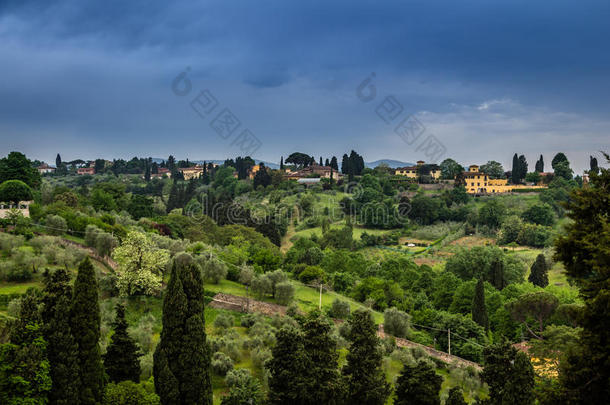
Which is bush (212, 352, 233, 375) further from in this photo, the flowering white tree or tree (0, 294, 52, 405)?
the flowering white tree

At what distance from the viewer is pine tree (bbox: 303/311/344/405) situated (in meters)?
17.2

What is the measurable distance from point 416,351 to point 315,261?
79.8ft

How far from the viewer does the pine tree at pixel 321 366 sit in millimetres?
Answer: 17219

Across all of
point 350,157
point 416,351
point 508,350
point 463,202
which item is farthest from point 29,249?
point 350,157

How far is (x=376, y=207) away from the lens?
77688mm

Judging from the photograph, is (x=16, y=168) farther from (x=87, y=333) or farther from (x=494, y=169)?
(x=494, y=169)

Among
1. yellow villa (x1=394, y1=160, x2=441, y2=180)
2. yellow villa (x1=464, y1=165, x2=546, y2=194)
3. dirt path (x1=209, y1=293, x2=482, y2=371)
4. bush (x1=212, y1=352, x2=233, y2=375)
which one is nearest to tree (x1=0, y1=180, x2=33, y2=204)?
dirt path (x1=209, y1=293, x2=482, y2=371)

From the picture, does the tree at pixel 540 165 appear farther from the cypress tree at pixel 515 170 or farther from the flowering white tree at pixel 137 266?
the flowering white tree at pixel 137 266

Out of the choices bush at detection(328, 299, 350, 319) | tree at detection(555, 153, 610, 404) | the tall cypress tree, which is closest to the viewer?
tree at detection(555, 153, 610, 404)

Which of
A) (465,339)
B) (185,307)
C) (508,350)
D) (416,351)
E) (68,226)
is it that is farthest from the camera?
(68,226)

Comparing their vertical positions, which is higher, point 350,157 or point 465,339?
point 350,157

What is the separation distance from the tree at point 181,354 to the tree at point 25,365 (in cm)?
384

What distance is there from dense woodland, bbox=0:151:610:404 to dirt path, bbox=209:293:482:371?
0.30m

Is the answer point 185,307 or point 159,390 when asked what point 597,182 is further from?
point 159,390
